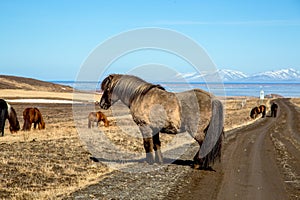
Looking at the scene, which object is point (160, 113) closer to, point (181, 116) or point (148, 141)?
point (181, 116)

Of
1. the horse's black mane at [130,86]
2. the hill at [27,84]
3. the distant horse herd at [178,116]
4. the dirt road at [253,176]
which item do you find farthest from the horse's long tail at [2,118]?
the hill at [27,84]

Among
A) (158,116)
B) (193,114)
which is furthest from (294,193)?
(158,116)

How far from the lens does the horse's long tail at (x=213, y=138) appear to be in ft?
37.4

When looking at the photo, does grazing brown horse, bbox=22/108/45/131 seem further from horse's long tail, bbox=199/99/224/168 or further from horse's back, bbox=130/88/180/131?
horse's long tail, bbox=199/99/224/168

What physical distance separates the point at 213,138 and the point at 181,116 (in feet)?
3.75

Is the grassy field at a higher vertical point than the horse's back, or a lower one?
lower

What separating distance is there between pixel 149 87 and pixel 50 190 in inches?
183

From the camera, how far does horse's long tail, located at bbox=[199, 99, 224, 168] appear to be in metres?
11.4

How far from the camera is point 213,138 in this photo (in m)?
11.5

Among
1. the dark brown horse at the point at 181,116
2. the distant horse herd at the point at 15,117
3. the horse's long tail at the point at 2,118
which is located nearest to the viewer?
the dark brown horse at the point at 181,116

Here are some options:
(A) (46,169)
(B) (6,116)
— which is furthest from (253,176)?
(B) (6,116)

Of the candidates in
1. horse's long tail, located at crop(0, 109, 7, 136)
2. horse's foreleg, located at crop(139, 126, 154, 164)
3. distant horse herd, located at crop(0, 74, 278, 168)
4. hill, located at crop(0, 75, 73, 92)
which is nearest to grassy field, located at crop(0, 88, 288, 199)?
horse's foreleg, located at crop(139, 126, 154, 164)

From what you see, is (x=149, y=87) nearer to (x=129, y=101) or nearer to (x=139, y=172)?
(x=129, y=101)

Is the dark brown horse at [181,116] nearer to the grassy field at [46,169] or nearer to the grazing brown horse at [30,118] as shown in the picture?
the grassy field at [46,169]
